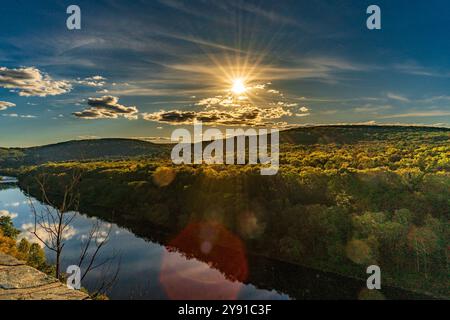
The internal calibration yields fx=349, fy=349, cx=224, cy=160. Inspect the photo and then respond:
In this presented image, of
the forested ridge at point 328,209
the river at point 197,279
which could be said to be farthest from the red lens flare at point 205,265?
the forested ridge at point 328,209

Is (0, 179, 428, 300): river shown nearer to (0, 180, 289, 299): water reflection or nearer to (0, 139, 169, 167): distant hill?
(0, 180, 289, 299): water reflection

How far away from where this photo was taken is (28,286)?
4887mm

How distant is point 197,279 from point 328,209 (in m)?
20.0

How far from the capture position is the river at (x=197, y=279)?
3609 centimetres

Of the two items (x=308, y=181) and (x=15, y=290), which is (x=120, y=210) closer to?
(x=308, y=181)

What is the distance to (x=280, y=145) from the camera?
132m

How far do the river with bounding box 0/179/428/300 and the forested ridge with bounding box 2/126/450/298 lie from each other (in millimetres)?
2838

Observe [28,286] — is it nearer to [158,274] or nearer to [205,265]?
[158,274]

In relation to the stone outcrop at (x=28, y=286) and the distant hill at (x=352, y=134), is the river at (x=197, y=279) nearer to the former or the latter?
the stone outcrop at (x=28, y=286)

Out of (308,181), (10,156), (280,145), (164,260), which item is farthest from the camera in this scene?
(10,156)

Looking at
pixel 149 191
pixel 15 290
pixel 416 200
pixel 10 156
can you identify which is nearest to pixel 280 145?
pixel 149 191

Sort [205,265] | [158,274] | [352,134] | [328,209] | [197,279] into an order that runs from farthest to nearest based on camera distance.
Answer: [352,134], [328,209], [205,265], [158,274], [197,279]

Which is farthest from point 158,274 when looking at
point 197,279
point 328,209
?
point 328,209
